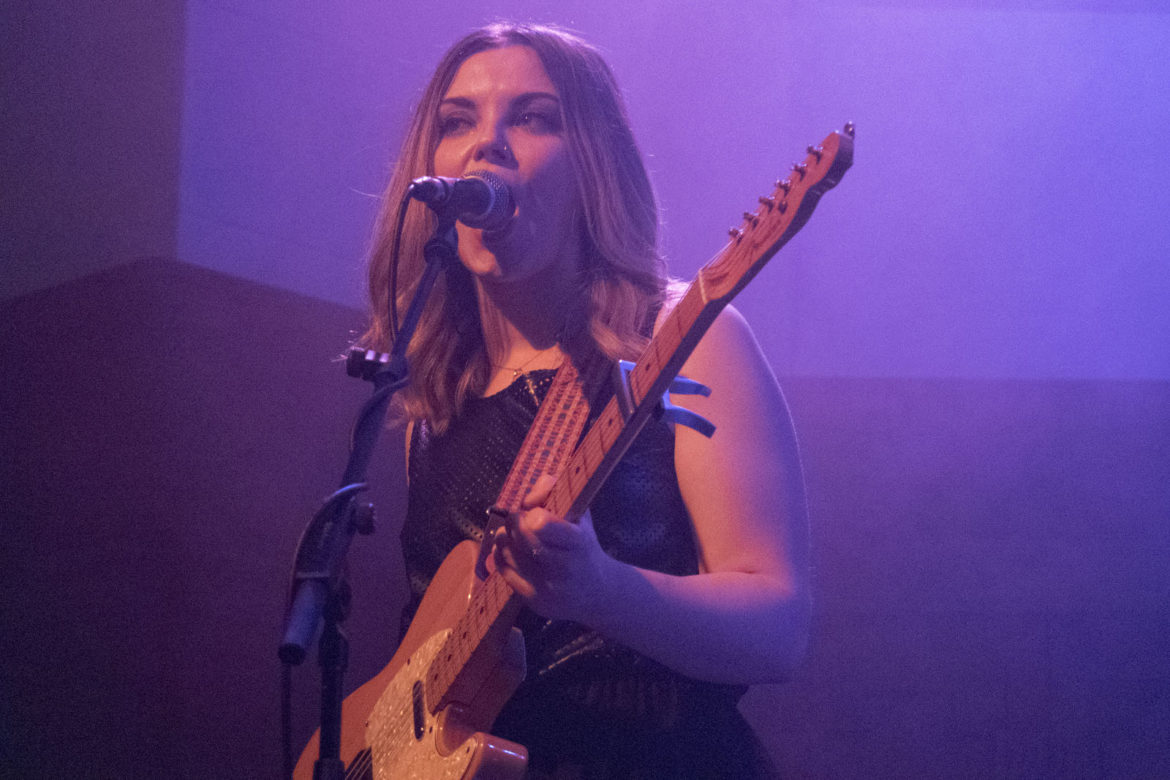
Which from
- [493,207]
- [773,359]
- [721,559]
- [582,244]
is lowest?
[773,359]

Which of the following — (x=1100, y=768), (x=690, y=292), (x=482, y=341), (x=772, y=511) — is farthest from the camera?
(x=1100, y=768)

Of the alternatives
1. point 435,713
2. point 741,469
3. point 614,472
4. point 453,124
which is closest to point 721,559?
point 741,469

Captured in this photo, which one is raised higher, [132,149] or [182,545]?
[132,149]

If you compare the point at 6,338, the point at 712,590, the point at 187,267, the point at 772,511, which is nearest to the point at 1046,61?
the point at 772,511

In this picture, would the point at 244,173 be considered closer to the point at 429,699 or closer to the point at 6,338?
the point at 6,338

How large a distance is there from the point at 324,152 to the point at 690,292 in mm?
1851

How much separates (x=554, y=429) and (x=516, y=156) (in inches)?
19.6

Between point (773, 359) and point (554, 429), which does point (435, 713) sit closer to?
point (554, 429)

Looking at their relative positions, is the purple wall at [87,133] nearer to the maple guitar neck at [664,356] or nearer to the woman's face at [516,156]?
the woman's face at [516,156]

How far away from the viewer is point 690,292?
104 centimetres

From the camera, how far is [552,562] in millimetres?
1013

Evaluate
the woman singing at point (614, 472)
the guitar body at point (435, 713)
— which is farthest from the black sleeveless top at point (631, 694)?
the guitar body at point (435, 713)

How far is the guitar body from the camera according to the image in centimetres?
116

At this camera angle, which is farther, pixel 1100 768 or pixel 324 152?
pixel 324 152
